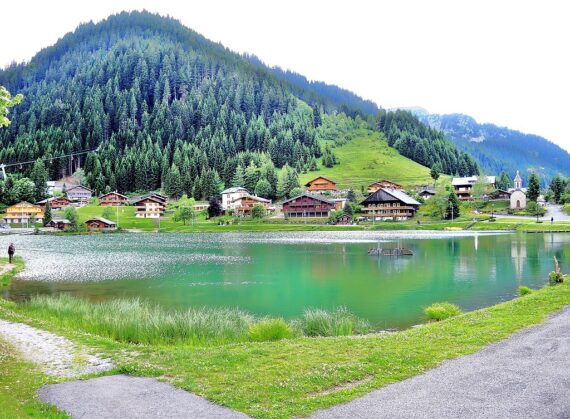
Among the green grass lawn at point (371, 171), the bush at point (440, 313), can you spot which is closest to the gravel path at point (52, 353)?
the bush at point (440, 313)

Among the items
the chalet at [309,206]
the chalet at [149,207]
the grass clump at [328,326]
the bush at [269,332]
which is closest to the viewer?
the bush at [269,332]

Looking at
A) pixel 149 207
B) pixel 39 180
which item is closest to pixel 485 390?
pixel 149 207

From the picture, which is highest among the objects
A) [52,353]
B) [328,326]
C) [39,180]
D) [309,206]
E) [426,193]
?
[39,180]

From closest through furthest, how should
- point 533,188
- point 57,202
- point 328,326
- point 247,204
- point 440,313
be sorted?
point 328,326
point 440,313
point 533,188
point 247,204
point 57,202

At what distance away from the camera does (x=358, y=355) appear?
12.3 metres

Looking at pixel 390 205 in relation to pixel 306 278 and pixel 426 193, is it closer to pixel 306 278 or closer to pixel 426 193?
pixel 426 193

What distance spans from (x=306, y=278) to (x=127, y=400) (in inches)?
1122

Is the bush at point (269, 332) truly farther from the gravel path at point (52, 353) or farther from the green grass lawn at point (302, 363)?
the gravel path at point (52, 353)

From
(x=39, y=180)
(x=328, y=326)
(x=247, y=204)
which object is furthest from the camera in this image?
(x=39, y=180)

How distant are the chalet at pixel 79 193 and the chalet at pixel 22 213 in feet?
64.7

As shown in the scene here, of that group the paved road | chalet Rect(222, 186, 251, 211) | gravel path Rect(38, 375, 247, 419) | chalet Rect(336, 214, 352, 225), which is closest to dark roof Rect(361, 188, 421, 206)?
chalet Rect(336, 214, 352, 225)

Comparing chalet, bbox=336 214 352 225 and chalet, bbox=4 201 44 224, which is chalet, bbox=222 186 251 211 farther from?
chalet, bbox=4 201 44 224

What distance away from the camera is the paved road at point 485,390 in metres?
8.26

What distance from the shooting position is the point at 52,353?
1332 cm
